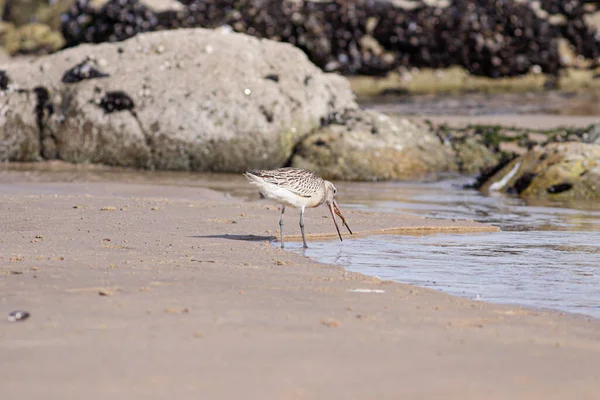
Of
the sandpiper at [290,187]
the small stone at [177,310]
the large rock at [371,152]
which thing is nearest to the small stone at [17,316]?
the small stone at [177,310]

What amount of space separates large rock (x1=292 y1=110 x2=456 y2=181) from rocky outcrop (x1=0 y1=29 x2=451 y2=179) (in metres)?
0.02

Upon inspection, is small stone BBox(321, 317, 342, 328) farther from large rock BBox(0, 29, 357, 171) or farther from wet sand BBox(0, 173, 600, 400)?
large rock BBox(0, 29, 357, 171)

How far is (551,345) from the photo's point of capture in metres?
4.59

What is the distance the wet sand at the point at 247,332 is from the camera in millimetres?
3840

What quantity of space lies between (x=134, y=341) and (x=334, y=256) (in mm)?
3357

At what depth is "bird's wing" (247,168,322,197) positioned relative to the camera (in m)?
8.16

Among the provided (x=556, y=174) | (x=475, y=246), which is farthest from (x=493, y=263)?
(x=556, y=174)

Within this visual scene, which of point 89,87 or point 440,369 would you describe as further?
point 89,87

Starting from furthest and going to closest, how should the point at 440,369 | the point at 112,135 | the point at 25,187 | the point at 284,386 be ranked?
the point at 112,135 → the point at 25,187 → the point at 440,369 → the point at 284,386

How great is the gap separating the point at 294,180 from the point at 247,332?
3.79 meters

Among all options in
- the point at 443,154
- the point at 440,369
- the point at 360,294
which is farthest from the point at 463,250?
the point at 443,154

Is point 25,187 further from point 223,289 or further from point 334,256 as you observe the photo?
point 223,289

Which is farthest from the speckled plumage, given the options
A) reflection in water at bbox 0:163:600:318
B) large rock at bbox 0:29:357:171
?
large rock at bbox 0:29:357:171

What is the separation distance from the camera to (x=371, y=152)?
14.2 m
